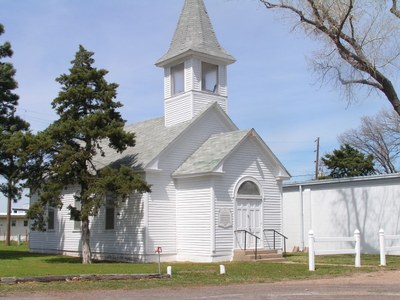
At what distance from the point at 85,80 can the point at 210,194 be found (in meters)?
6.86

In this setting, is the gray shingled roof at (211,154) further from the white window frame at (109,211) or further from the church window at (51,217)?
the church window at (51,217)

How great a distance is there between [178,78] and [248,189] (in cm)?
680

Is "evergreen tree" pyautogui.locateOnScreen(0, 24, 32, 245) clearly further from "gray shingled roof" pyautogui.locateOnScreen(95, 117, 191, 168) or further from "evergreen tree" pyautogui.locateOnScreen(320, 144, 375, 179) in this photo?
"evergreen tree" pyautogui.locateOnScreen(320, 144, 375, 179)

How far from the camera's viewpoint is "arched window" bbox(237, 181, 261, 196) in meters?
24.4

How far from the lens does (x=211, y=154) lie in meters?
24.5

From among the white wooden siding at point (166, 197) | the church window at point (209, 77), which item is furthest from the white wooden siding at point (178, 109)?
the church window at point (209, 77)

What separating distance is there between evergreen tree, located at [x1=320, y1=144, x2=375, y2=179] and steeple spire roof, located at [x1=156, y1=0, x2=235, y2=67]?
30.8 m

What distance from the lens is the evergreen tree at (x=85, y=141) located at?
72.4 feet

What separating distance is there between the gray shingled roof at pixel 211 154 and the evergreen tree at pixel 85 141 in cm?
253

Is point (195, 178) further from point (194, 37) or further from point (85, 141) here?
point (194, 37)

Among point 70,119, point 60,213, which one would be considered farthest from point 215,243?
point 60,213

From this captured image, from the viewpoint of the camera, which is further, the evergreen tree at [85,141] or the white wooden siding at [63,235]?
the white wooden siding at [63,235]

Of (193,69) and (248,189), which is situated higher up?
(193,69)

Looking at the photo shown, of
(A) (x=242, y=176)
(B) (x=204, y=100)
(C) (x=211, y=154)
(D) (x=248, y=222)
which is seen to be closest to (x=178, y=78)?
(B) (x=204, y=100)
